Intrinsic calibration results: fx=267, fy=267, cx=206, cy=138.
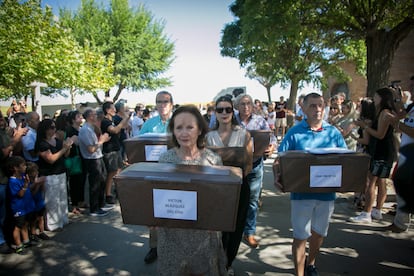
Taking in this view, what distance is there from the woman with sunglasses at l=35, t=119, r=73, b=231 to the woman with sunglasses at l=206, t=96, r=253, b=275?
2884mm

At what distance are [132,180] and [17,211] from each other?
10.5ft

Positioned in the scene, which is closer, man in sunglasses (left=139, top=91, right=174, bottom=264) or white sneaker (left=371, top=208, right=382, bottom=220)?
man in sunglasses (left=139, top=91, right=174, bottom=264)

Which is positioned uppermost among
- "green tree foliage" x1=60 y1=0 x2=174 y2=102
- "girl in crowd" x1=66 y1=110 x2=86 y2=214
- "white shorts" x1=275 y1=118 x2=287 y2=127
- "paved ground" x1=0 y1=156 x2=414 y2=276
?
"green tree foliage" x1=60 y1=0 x2=174 y2=102

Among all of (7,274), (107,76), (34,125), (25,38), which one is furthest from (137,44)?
(7,274)

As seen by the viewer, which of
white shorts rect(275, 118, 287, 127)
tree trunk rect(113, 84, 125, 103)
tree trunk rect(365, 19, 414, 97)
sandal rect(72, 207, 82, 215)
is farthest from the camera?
tree trunk rect(113, 84, 125, 103)

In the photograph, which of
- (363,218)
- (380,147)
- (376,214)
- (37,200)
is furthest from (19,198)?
(376,214)

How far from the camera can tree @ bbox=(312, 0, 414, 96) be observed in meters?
6.89

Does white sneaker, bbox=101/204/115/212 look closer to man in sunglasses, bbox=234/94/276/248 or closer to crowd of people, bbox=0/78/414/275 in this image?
crowd of people, bbox=0/78/414/275

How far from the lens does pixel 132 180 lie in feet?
5.34

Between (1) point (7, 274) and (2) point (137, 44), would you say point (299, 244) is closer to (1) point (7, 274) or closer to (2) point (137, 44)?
(1) point (7, 274)

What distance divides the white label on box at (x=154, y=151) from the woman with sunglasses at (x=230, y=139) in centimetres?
49

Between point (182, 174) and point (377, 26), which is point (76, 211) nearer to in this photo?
point (182, 174)

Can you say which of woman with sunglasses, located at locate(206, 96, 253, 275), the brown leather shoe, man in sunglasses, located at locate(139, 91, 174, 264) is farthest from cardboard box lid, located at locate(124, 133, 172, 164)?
the brown leather shoe

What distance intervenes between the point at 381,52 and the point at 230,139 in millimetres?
6489
